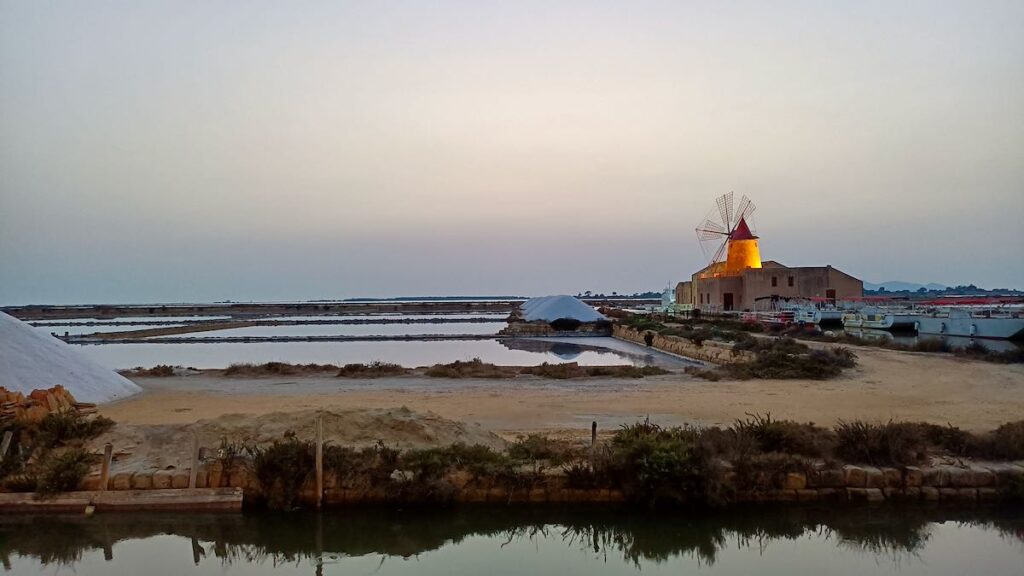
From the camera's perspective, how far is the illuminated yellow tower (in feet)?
105

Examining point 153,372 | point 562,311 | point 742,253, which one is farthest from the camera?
point 742,253

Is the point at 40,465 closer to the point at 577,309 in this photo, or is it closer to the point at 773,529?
the point at 773,529

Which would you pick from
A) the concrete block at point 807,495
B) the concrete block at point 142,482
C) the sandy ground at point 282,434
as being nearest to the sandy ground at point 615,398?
the sandy ground at point 282,434

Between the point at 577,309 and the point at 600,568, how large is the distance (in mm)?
24743

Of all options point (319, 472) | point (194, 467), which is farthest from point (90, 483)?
point (319, 472)

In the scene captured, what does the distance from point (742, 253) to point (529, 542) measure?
2926 centimetres

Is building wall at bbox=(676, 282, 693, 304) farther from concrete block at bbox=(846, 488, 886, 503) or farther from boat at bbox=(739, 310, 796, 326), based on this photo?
concrete block at bbox=(846, 488, 886, 503)

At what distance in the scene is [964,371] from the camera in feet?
38.8

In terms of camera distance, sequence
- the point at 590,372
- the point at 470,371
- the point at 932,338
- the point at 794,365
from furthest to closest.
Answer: the point at 932,338
the point at 470,371
the point at 590,372
the point at 794,365

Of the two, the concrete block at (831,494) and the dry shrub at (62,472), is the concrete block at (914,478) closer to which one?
the concrete block at (831,494)

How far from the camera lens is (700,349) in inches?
652

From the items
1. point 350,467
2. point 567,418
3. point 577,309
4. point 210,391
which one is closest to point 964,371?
point 567,418

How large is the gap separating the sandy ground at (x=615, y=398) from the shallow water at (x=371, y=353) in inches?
177

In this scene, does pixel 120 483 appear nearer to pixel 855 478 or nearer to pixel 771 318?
pixel 855 478
